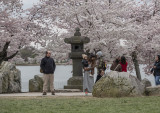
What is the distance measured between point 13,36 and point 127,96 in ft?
44.7

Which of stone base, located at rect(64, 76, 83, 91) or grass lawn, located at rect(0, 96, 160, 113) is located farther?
stone base, located at rect(64, 76, 83, 91)

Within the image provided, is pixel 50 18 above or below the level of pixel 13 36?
above

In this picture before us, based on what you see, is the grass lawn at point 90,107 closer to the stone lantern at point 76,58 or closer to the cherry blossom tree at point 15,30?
the stone lantern at point 76,58

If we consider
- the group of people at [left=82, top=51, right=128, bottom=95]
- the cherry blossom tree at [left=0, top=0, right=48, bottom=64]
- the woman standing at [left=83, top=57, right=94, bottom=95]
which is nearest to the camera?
the group of people at [left=82, top=51, right=128, bottom=95]

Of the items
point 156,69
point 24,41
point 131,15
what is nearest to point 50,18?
point 24,41

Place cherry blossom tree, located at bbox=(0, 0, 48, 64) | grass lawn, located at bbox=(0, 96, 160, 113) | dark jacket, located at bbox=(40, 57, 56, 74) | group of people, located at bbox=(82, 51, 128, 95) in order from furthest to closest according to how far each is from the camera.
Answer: cherry blossom tree, located at bbox=(0, 0, 48, 64) → group of people, located at bbox=(82, 51, 128, 95) → dark jacket, located at bbox=(40, 57, 56, 74) → grass lawn, located at bbox=(0, 96, 160, 113)

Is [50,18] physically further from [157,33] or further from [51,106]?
[51,106]

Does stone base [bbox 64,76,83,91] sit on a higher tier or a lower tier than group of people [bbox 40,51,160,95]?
lower

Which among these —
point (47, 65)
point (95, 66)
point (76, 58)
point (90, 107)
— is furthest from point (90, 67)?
→ point (90, 107)

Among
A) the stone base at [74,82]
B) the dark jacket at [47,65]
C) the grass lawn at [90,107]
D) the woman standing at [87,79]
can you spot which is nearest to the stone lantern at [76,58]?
the stone base at [74,82]

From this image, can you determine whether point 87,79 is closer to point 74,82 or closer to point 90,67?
point 90,67

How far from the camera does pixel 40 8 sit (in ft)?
89.4

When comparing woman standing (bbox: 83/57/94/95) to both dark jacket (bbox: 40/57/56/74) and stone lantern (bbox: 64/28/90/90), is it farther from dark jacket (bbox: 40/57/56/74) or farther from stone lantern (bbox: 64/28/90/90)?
stone lantern (bbox: 64/28/90/90)

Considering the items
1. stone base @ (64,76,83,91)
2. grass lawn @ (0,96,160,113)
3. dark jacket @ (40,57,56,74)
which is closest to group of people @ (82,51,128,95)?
dark jacket @ (40,57,56,74)
